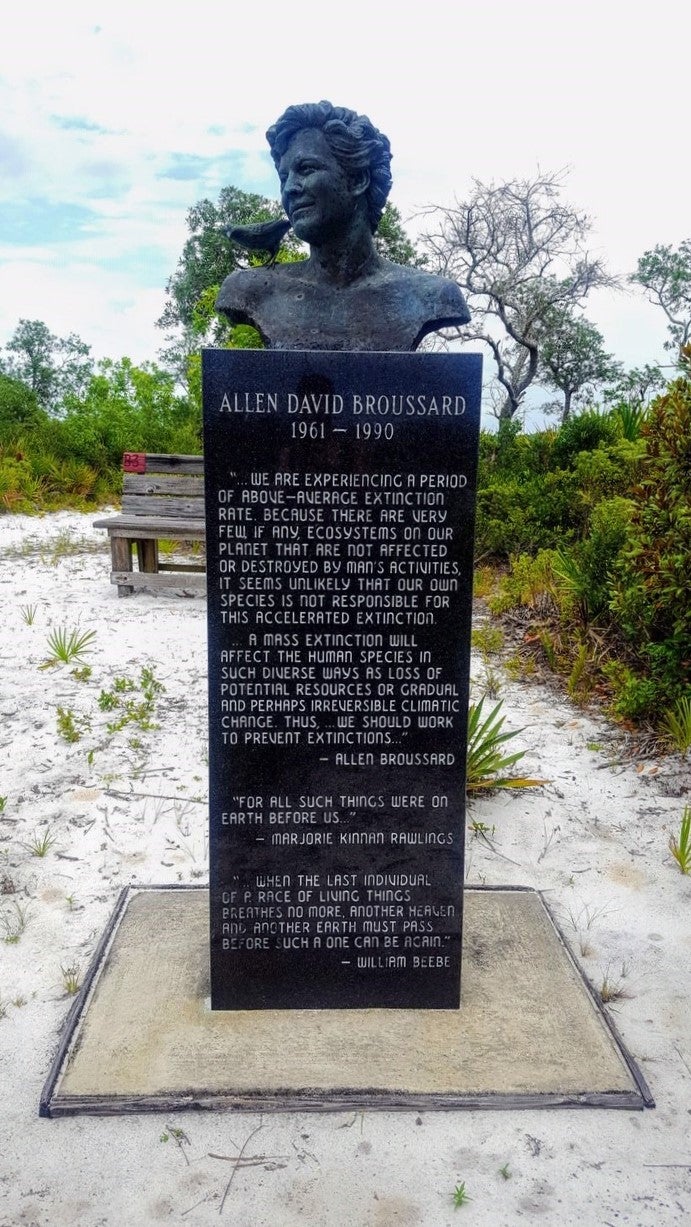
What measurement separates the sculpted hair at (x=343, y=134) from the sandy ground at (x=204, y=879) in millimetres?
2486

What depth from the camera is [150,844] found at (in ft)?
11.6

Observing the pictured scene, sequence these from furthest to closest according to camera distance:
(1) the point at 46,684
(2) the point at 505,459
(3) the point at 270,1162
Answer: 1. (2) the point at 505,459
2. (1) the point at 46,684
3. (3) the point at 270,1162

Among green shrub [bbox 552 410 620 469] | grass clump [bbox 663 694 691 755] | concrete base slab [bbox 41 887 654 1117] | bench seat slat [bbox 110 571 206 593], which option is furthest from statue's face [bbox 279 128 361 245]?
green shrub [bbox 552 410 620 469]

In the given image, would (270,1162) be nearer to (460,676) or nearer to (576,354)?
(460,676)

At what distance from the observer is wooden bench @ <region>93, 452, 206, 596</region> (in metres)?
7.65

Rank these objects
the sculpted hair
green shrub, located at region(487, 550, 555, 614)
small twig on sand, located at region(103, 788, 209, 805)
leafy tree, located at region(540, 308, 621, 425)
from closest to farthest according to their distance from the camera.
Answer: the sculpted hair
small twig on sand, located at region(103, 788, 209, 805)
green shrub, located at region(487, 550, 555, 614)
leafy tree, located at region(540, 308, 621, 425)

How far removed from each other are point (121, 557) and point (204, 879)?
488 cm

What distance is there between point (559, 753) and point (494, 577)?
410 centimetres

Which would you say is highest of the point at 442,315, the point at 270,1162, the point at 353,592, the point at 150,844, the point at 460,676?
the point at 442,315

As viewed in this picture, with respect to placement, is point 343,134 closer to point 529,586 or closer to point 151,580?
point 529,586

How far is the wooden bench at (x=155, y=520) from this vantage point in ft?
25.1

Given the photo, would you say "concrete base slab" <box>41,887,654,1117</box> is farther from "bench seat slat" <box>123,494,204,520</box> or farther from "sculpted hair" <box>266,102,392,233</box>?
"bench seat slat" <box>123,494,204,520</box>

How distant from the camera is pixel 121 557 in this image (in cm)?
769

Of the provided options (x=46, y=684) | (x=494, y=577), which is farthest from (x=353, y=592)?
(x=494, y=577)
